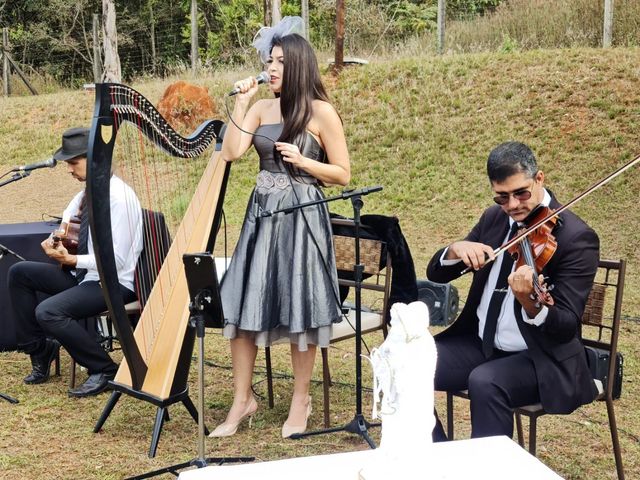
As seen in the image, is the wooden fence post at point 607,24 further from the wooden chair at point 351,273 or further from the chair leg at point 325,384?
the chair leg at point 325,384

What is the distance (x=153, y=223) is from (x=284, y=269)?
3.82 ft

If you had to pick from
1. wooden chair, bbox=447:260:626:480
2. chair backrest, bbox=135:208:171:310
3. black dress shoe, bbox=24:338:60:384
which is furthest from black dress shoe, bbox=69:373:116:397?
wooden chair, bbox=447:260:626:480

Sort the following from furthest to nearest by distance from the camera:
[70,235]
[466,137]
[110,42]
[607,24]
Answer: [110,42] < [607,24] < [466,137] < [70,235]

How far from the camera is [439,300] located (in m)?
5.86

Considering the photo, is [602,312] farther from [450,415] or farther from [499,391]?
[450,415]

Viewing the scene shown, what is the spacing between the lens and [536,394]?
10.4ft

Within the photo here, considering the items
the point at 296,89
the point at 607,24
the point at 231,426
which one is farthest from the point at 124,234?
the point at 607,24

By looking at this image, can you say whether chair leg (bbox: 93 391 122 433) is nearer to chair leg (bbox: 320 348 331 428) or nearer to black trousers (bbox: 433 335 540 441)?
chair leg (bbox: 320 348 331 428)

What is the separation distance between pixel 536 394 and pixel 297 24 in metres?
1.99

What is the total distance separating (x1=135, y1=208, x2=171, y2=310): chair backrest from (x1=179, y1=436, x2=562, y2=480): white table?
2.57 meters

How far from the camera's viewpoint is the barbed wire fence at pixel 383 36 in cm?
1263

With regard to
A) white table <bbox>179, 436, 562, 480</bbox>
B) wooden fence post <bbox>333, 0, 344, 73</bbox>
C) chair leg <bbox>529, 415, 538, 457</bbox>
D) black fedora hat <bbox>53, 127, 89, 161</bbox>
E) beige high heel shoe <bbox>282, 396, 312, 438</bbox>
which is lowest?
beige high heel shoe <bbox>282, 396, 312, 438</bbox>

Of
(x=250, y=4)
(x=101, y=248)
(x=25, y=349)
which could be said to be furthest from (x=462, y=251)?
(x=250, y=4)

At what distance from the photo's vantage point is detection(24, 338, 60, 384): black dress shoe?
5016 mm
